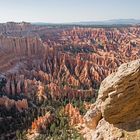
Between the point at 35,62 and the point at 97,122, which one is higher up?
the point at 97,122

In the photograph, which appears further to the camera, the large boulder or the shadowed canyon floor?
the shadowed canyon floor

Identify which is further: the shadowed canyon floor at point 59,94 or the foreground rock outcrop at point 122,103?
the shadowed canyon floor at point 59,94

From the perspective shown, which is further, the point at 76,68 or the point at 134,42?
the point at 134,42

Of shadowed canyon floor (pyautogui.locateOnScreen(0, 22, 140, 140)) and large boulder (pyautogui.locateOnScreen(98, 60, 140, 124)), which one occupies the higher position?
large boulder (pyautogui.locateOnScreen(98, 60, 140, 124))

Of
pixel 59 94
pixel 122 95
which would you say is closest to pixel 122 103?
pixel 122 95

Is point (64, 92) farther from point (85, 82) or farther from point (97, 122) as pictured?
point (97, 122)

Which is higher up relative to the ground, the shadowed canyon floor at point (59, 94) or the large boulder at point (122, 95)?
the large boulder at point (122, 95)

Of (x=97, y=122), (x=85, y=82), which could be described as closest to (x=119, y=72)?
(x=97, y=122)
